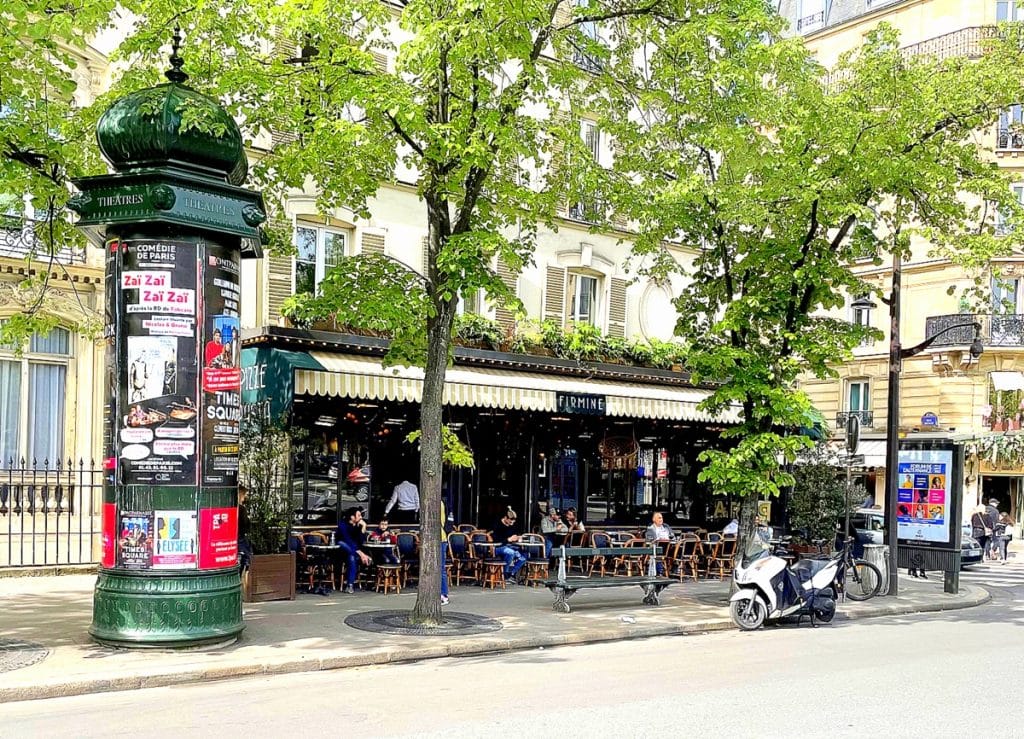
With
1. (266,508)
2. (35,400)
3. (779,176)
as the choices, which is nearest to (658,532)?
(779,176)

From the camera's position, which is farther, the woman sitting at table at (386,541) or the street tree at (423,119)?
the woman sitting at table at (386,541)

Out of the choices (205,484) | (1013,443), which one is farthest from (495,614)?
(1013,443)

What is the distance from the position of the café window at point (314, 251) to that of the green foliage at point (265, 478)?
185 inches

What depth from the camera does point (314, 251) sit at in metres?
19.1

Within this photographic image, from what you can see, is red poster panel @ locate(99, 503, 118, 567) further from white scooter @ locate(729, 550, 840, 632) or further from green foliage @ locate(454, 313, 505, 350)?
green foliage @ locate(454, 313, 505, 350)

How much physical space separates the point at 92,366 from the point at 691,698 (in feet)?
44.7

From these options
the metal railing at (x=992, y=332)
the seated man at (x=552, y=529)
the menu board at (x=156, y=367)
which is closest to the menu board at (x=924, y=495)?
the seated man at (x=552, y=529)

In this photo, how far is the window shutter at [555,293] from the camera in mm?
22453

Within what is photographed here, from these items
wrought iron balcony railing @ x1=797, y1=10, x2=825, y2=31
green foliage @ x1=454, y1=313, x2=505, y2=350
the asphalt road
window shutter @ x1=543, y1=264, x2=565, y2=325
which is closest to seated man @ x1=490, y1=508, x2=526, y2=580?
green foliage @ x1=454, y1=313, x2=505, y2=350

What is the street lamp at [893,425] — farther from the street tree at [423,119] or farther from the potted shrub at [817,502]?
the street tree at [423,119]

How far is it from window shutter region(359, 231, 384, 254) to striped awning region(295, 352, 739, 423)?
309 centimetres

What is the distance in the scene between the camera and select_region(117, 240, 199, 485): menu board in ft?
33.2

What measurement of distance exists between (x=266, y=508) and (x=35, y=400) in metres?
6.98

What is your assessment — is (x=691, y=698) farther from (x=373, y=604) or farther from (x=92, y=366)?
(x=92, y=366)
